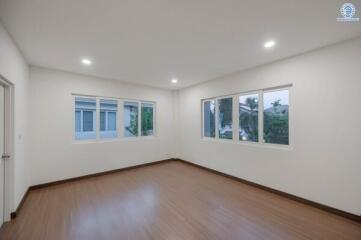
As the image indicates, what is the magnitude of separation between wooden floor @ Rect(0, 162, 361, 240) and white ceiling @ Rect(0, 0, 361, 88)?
8.52 feet

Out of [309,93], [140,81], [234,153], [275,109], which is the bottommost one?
[234,153]

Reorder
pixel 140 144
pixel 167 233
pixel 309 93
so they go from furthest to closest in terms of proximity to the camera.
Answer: pixel 140 144, pixel 309 93, pixel 167 233

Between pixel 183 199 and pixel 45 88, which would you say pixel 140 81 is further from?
pixel 183 199

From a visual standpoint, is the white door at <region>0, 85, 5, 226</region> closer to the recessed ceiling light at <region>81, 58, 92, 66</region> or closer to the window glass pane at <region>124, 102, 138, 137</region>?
the recessed ceiling light at <region>81, 58, 92, 66</region>

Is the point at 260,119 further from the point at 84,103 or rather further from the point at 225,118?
the point at 84,103

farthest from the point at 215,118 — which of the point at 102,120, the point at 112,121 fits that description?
the point at 102,120

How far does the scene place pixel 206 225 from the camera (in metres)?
2.20

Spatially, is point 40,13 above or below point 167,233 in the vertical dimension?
above

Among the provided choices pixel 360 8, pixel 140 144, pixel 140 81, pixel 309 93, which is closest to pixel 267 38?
pixel 360 8

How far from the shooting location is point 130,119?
491cm

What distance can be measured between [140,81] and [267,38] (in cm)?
336

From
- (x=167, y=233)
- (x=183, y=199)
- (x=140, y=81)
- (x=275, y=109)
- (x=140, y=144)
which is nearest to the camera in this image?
(x=167, y=233)

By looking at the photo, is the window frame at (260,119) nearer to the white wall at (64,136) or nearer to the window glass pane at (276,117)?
the window glass pane at (276,117)

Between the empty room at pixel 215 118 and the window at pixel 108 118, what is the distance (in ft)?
0.09
